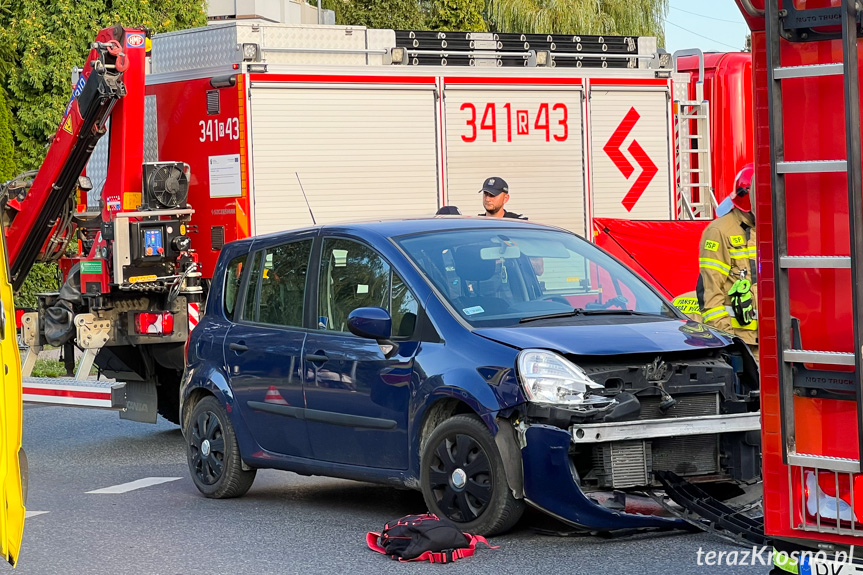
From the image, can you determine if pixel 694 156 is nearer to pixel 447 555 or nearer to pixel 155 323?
pixel 155 323

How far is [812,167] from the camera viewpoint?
437 centimetres

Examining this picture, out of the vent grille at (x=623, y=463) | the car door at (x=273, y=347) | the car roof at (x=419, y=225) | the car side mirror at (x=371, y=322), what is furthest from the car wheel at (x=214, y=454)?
the vent grille at (x=623, y=463)

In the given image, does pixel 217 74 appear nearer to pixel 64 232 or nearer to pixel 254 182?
pixel 254 182

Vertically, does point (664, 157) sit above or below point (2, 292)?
above

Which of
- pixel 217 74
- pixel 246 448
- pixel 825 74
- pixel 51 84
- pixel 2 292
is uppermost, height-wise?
pixel 51 84

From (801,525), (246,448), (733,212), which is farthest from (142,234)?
(801,525)

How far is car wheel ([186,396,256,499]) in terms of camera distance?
28.3ft

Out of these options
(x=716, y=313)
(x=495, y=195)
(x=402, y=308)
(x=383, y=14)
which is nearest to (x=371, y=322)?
(x=402, y=308)

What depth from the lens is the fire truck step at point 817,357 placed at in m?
4.28

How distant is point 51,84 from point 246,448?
57.9ft

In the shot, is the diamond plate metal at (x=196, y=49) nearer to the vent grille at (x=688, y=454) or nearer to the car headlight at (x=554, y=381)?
the car headlight at (x=554, y=381)

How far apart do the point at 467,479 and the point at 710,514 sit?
1.21m

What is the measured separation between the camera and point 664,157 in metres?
14.6

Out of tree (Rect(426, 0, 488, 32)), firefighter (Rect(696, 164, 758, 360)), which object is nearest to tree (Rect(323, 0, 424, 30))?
tree (Rect(426, 0, 488, 32))
